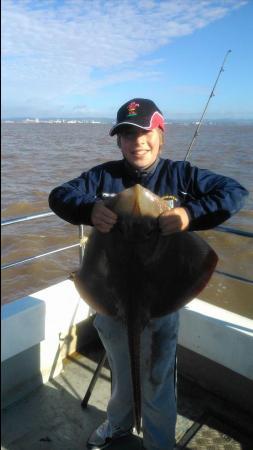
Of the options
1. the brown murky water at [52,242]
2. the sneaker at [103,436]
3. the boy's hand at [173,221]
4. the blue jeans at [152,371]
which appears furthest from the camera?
the brown murky water at [52,242]

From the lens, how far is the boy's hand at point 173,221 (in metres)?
1.93

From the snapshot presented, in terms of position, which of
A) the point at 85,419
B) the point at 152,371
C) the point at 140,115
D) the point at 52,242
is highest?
the point at 140,115

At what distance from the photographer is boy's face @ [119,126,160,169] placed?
2346 mm

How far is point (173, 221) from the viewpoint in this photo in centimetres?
195

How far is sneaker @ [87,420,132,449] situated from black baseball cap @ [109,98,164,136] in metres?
2.09

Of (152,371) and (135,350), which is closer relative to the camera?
(135,350)

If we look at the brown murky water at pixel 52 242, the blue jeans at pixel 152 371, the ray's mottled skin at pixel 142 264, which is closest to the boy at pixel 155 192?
the blue jeans at pixel 152 371

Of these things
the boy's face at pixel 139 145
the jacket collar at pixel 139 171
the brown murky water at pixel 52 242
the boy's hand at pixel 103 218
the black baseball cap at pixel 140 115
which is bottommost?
the brown murky water at pixel 52 242

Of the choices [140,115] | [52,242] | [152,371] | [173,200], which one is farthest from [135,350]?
[52,242]

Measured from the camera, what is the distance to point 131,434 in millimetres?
3012

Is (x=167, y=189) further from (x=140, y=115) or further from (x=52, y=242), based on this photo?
(x=52, y=242)

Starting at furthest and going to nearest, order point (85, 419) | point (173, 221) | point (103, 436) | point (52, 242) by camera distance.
→ point (52, 242), point (85, 419), point (103, 436), point (173, 221)

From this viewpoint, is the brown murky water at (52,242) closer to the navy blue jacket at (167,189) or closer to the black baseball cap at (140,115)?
the navy blue jacket at (167,189)

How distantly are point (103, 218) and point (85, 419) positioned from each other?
2.01 metres
